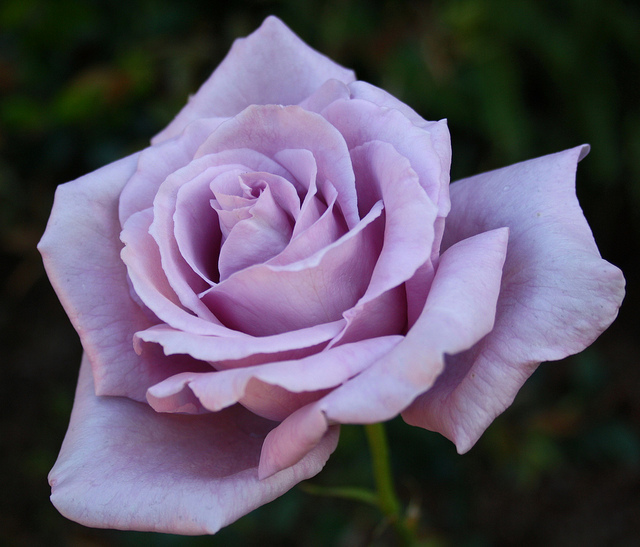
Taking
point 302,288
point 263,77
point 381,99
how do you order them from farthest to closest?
point 263,77 → point 381,99 → point 302,288

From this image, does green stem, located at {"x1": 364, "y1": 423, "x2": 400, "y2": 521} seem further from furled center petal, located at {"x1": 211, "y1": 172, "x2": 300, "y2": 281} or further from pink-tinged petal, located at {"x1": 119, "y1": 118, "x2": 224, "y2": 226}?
pink-tinged petal, located at {"x1": 119, "y1": 118, "x2": 224, "y2": 226}

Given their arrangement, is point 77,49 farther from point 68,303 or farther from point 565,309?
point 565,309

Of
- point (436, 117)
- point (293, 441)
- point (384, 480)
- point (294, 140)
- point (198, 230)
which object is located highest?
point (294, 140)

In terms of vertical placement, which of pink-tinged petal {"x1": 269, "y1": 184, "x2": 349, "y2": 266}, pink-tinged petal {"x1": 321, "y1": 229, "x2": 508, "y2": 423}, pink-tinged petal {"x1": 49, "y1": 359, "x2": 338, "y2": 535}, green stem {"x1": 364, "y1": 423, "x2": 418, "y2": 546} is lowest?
green stem {"x1": 364, "y1": 423, "x2": 418, "y2": 546}

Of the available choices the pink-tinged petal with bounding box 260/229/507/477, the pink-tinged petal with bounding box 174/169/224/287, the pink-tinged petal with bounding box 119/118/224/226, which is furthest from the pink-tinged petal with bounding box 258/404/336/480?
the pink-tinged petal with bounding box 119/118/224/226

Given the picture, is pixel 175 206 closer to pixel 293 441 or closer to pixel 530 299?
pixel 293 441

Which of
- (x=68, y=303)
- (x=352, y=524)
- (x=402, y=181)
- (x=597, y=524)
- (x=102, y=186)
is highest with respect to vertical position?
(x=402, y=181)

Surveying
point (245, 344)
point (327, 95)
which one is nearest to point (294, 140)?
point (327, 95)

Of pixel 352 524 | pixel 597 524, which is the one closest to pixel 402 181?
pixel 352 524
